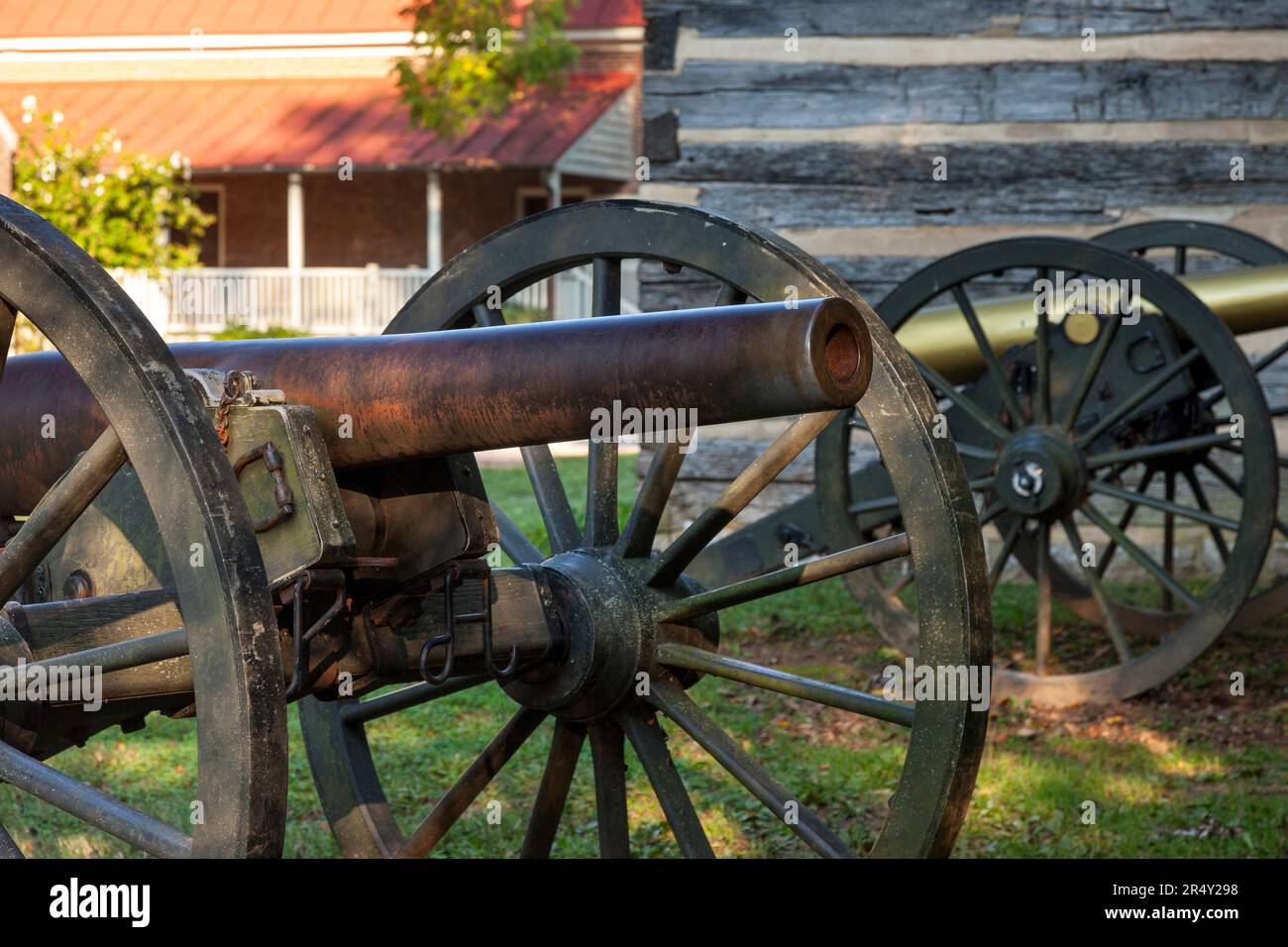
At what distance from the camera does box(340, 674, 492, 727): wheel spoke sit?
10.7ft

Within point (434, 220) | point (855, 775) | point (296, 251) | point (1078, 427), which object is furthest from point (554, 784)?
point (296, 251)

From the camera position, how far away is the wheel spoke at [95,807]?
86.2 inches

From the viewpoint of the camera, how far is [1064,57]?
7.89 meters

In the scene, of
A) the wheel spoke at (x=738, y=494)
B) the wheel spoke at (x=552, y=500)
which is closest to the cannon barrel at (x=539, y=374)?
the wheel spoke at (x=738, y=494)

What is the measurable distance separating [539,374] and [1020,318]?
3982 mm

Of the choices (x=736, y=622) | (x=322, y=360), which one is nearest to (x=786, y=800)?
(x=322, y=360)

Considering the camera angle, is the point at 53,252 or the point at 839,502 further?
the point at 839,502

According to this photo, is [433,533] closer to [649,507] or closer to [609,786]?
[649,507]

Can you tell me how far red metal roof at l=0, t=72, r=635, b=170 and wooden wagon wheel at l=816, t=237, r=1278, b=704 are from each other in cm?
1403

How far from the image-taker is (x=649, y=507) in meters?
3.15

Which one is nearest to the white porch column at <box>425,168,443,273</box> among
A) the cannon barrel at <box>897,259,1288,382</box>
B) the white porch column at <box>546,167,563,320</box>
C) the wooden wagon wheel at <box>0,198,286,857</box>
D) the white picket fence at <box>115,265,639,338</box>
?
the white picket fence at <box>115,265,639,338</box>

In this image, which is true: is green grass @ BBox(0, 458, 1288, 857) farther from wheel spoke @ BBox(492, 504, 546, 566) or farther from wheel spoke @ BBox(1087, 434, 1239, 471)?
wheel spoke @ BBox(492, 504, 546, 566)

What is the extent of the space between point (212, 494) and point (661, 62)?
6493 mm
